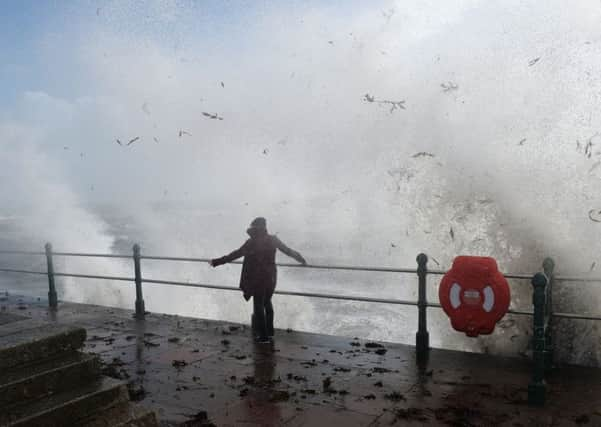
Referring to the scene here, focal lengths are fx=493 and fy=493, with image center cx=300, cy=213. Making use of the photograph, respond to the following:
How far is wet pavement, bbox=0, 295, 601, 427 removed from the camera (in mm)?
4316

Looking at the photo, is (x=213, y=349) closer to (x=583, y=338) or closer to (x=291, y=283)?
(x=583, y=338)

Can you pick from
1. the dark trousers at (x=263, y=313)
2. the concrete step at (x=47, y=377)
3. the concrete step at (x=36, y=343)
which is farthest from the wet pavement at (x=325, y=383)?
the concrete step at (x=36, y=343)

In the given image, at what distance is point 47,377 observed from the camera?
128 inches

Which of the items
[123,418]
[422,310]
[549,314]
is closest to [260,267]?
[422,310]

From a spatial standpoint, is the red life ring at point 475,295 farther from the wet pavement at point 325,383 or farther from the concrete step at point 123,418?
the concrete step at point 123,418

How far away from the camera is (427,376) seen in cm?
532

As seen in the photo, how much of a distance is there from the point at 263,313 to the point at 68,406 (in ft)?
12.5

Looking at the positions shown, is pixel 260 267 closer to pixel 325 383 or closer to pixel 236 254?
pixel 236 254

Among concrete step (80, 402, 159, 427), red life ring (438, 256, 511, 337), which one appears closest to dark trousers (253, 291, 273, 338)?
red life ring (438, 256, 511, 337)

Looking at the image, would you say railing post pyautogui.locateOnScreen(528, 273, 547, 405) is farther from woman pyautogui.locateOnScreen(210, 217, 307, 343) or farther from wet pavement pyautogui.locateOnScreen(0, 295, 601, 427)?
woman pyautogui.locateOnScreen(210, 217, 307, 343)

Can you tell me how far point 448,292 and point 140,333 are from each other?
15.7 ft

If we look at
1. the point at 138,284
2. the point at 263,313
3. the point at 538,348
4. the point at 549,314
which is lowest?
the point at 263,313

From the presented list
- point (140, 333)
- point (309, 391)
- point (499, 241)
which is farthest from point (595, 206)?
point (140, 333)

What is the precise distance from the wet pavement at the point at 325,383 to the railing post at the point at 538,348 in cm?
12
